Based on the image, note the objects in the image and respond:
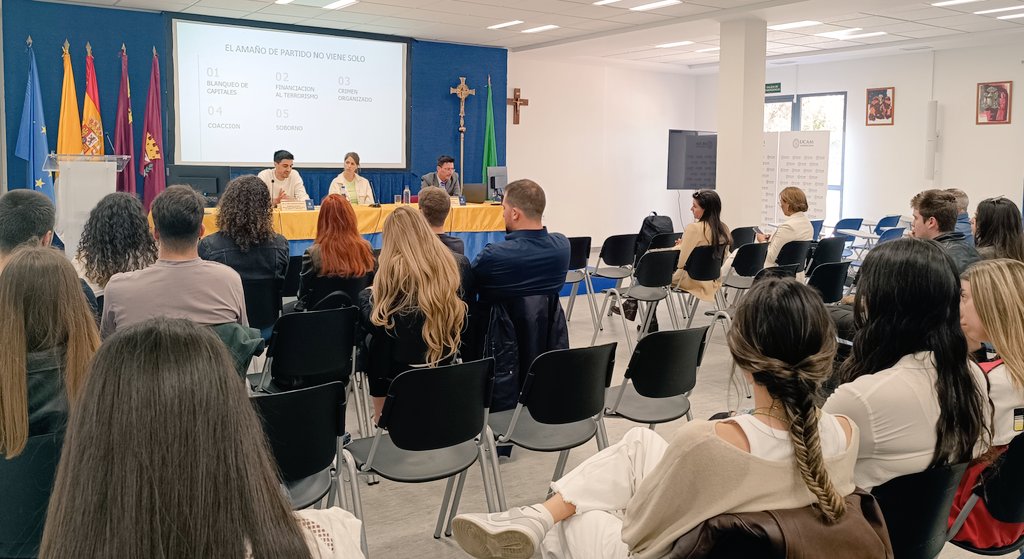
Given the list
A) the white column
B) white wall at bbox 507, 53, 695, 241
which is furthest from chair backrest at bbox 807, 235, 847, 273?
white wall at bbox 507, 53, 695, 241

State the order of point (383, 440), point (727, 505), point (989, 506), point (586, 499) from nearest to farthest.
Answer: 1. point (727, 505)
2. point (586, 499)
3. point (989, 506)
4. point (383, 440)

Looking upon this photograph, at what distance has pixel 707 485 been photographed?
1531 millimetres

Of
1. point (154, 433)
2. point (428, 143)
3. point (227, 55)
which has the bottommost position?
point (154, 433)

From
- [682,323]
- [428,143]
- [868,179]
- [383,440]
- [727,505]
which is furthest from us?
Result: [868,179]

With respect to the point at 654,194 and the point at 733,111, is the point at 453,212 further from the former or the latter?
the point at 654,194

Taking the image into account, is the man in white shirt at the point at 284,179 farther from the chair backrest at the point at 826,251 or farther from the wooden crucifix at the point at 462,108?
the chair backrest at the point at 826,251

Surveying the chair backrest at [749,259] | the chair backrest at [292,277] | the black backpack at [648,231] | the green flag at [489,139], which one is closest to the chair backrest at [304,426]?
the chair backrest at [292,277]

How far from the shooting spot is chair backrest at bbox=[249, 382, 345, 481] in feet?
7.87

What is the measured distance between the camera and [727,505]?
1.51 m

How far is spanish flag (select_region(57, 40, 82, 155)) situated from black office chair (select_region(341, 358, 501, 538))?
6.94 meters

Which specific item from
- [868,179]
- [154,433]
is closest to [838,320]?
[154,433]

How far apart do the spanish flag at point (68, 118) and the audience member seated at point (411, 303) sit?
6302 millimetres

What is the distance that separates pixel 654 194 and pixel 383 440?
40.6 feet

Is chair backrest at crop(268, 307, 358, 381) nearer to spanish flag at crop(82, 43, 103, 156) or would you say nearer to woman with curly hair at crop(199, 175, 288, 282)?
woman with curly hair at crop(199, 175, 288, 282)
